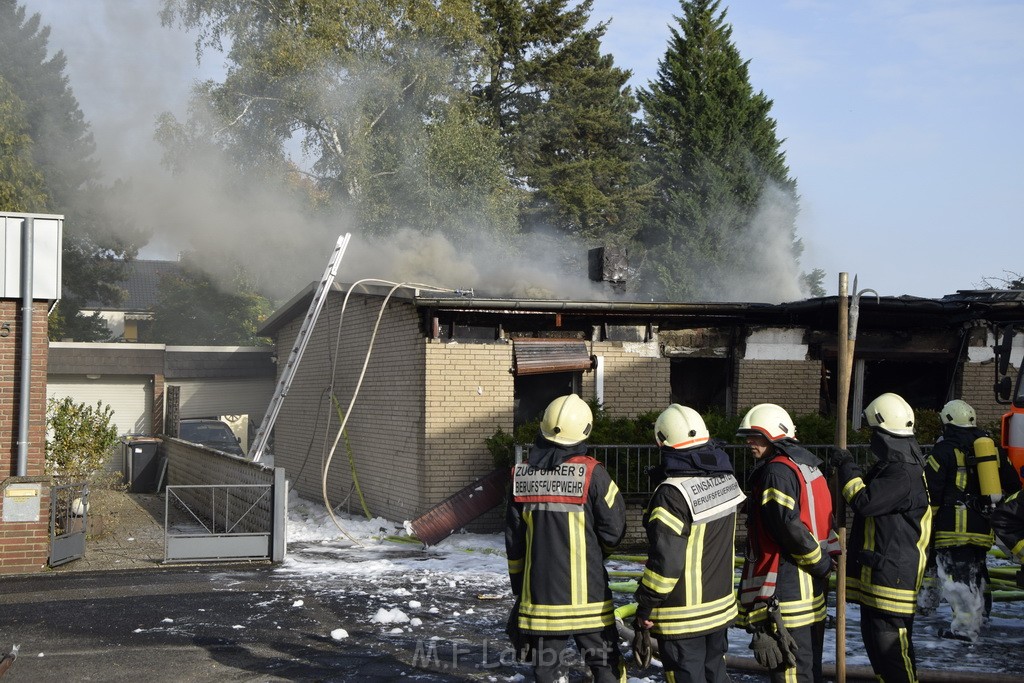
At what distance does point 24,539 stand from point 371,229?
19.8m

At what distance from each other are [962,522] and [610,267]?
943 centimetres

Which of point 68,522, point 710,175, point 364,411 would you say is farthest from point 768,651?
point 710,175

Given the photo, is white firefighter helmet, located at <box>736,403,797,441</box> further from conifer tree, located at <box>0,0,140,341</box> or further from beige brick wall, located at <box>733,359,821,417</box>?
conifer tree, located at <box>0,0,140,341</box>

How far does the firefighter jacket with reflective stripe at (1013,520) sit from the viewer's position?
21.6ft

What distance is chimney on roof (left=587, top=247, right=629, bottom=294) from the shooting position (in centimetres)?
1667

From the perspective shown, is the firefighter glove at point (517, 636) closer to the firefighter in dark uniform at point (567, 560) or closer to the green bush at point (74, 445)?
the firefighter in dark uniform at point (567, 560)

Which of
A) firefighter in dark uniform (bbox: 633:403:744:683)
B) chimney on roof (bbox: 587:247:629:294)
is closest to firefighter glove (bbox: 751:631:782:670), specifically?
firefighter in dark uniform (bbox: 633:403:744:683)

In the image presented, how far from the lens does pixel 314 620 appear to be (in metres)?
8.60

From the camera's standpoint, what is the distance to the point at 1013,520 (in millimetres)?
6598

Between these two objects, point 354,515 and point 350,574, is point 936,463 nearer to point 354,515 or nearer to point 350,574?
point 350,574

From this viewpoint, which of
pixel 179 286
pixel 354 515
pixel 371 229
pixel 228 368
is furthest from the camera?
pixel 179 286

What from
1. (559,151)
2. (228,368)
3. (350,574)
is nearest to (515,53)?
(559,151)

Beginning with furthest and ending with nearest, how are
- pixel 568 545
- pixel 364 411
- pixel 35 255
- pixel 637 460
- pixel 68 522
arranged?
1. pixel 364 411
2. pixel 637 460
3. pixel 68 522
4. pixel 35 255
5. pixel 568 545

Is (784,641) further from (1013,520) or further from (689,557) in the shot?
(1013,520)
